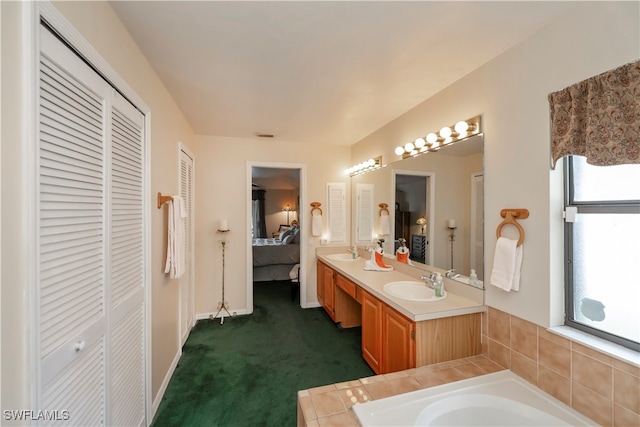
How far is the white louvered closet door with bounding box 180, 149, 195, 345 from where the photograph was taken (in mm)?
2812

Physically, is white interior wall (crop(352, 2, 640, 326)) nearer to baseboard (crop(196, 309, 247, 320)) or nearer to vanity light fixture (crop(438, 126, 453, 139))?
vanity light fixture (crop(438, 126, 453, 139))

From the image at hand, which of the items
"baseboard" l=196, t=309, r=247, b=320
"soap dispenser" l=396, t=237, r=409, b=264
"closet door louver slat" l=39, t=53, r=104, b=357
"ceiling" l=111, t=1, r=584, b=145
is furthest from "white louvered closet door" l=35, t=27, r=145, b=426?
"soap dispenser" l=396, t=237, r=409, b=264

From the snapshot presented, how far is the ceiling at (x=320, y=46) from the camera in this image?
134 centimetres

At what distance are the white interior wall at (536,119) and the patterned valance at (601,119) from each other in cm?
7

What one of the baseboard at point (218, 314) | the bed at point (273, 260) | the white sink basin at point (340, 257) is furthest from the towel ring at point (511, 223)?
the bed at point (273, 260)

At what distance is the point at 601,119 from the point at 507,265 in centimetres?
86

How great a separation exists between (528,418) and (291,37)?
7.87 feet

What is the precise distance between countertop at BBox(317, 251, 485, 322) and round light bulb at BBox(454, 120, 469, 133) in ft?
3.86

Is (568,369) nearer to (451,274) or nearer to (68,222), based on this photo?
(451,274)

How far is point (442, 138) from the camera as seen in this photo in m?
2.21

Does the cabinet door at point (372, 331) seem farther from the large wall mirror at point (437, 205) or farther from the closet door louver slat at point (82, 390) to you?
the closet door louver slat at point (82, 390)

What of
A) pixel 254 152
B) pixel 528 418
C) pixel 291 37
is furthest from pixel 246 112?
pixel 528 418

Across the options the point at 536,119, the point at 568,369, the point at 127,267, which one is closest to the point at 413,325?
the point at 568,369

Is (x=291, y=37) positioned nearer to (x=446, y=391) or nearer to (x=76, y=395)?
(x=76, y=395)
